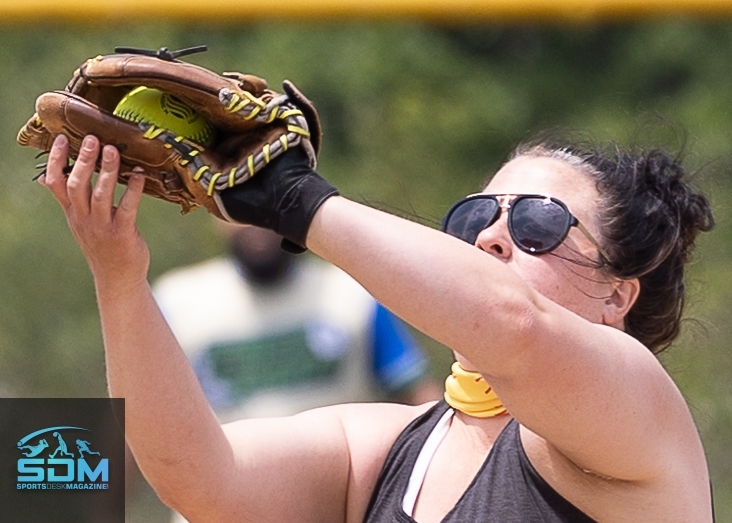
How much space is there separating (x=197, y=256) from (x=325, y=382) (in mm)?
1955

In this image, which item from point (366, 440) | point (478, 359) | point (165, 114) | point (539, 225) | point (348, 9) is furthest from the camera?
point (348, 9)

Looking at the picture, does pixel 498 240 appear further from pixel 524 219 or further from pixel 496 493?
pixel 496 493

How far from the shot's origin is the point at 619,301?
1.85 meters

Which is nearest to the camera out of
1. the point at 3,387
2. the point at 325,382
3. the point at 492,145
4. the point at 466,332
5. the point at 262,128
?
the point at 466,332

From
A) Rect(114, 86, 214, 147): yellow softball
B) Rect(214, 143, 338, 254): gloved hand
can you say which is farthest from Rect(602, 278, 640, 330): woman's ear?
Rect(114, 86, 214, 147): yellow softball

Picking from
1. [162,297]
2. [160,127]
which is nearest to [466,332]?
[160,127]

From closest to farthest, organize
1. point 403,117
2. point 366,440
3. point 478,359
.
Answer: point 478,359, point 366,440, point 403,117

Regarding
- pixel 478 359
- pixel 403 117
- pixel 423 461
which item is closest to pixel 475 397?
pixel 423 461

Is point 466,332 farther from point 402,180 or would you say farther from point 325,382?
point 402,180

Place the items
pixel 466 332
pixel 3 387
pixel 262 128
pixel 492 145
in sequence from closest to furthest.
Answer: pixel 466 332
pixel 262 128
pixel 3 387
pixel 492 145

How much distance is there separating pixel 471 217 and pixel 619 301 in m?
0.25

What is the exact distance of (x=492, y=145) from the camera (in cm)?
559

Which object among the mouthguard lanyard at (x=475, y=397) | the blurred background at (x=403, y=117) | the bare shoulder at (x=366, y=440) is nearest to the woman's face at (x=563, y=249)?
the mouthguard lanyard at (x=475, y=397)

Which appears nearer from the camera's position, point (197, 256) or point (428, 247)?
point (428, 247)
